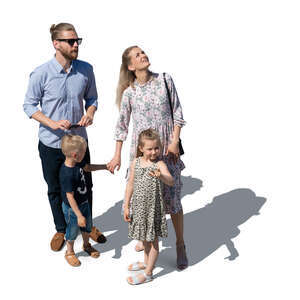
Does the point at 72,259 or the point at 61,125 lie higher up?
the point at 61,125

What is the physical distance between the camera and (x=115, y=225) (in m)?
7.59

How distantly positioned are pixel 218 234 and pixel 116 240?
51.6 inches

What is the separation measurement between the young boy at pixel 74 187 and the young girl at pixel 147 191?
59 centimetres

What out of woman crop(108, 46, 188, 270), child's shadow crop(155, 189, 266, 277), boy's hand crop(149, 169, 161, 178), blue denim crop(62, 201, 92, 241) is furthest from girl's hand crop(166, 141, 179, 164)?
child's shadow crop(155, 189, 266, 277)

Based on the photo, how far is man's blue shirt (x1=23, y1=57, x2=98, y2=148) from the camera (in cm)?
637

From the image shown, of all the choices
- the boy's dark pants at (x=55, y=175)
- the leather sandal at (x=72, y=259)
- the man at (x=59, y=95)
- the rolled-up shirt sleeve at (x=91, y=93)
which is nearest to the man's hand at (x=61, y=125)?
the man at (x=59, y=95)

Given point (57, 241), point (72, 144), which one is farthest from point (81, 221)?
point (57, 241)

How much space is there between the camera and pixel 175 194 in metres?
6.42

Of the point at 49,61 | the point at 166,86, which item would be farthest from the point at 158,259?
the point at 49,61

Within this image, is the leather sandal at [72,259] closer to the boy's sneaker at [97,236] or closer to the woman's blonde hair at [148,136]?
the boy's sneaker at [97,236]

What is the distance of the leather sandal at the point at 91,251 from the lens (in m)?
6.79

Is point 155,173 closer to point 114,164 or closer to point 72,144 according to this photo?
point 114,164

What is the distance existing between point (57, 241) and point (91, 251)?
0.50 metres

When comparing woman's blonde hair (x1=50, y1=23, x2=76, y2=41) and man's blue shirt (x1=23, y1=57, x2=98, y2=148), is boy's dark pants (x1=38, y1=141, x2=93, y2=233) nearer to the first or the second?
man's blue shirt (x1=23, y1=57, x2=98, y2=148)
